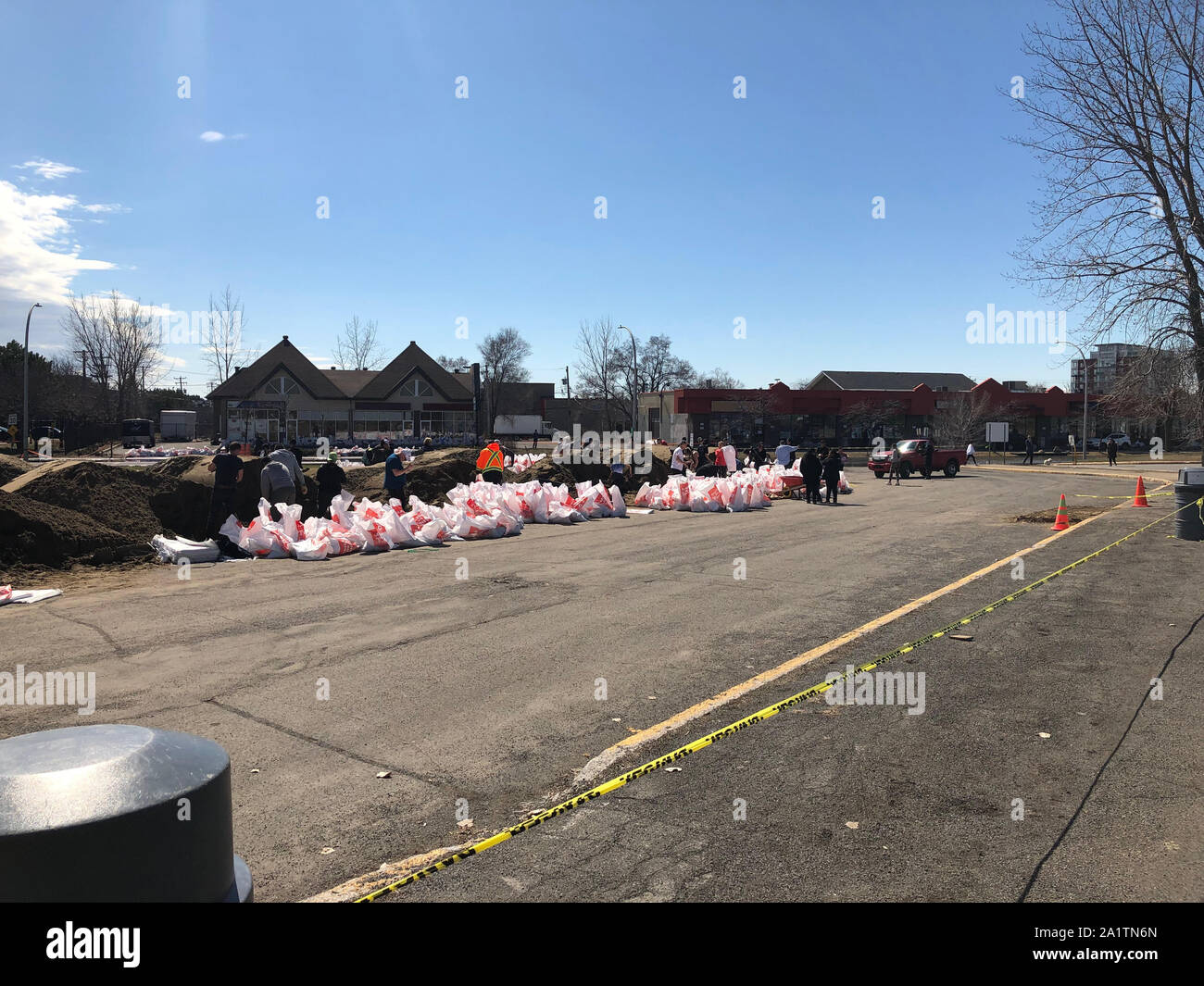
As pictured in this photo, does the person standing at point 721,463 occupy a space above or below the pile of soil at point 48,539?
above

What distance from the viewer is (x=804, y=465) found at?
78.7 feet

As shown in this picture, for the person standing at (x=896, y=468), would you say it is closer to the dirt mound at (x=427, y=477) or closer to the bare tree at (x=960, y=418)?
the dirt mound at (x=427, y=477)

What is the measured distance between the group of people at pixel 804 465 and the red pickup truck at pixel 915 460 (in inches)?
320

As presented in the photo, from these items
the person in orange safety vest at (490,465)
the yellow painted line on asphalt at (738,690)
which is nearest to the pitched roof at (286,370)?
the person in orange safety vest at (490,465)

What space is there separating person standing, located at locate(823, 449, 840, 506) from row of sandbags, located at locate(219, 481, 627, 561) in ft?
28.0

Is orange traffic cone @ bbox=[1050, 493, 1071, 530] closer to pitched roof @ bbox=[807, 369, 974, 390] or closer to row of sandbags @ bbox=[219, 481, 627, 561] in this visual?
row of sandbags @ bbox=[219, 481, 627, 561]

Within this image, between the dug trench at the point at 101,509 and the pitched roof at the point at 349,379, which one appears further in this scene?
the pitched roof at the point at 349,379

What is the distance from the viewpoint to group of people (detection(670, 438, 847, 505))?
77.0 ft

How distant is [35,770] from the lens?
81.4 inches

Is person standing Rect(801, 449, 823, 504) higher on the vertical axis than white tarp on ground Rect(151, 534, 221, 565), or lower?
higher

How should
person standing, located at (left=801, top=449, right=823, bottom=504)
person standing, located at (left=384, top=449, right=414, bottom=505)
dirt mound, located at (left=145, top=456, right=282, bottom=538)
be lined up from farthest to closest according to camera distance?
person standing, located at (left=801, top=449, right=823, bottom=504)
person standing, located at (left=384, top=449, right=414, bottom=505)
dirt mound, located at (left=145, top=456, right=282, bottom=538)

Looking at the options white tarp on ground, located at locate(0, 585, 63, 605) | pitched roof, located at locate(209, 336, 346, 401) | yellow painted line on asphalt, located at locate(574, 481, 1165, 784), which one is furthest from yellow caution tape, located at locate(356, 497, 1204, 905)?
pitched roof, located at locate(209, 336, 346, 401)

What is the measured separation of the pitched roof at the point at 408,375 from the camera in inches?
2941
